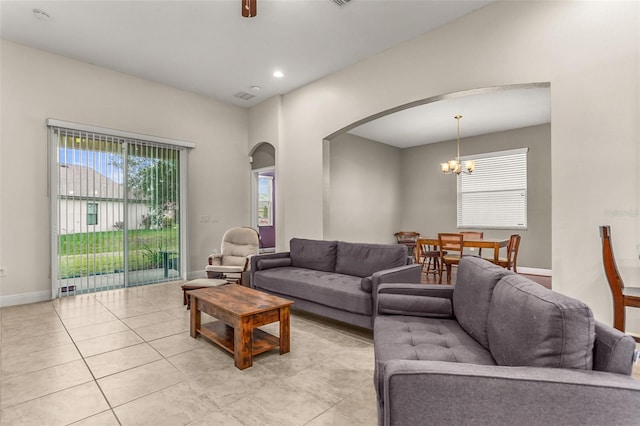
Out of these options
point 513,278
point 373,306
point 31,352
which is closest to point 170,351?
point 31,352

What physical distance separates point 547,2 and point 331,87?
9.39 ft

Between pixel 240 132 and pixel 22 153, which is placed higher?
pixel 240 132

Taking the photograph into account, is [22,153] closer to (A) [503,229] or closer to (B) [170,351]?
(B) [170,351]

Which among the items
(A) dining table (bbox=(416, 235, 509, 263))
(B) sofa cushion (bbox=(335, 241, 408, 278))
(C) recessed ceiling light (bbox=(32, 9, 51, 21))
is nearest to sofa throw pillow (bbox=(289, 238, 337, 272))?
(B) sofa cushion (bbox=(335, 241, 408, 278))

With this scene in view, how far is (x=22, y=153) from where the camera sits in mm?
4172

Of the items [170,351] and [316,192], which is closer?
[170,351]

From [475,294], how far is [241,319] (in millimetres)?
1665

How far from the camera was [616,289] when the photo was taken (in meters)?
2.47

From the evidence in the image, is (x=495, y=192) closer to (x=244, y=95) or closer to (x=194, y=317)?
(x=244, y=95)

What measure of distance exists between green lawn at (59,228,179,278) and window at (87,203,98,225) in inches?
7.2

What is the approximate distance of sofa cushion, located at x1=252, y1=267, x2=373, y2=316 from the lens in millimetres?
2925

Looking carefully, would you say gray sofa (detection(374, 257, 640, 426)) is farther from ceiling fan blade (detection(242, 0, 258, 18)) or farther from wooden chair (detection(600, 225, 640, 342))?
ceiling fan blade (detection(242, 0, 258, 18))

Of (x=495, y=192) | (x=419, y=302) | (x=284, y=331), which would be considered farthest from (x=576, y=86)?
(x=495, y=192)

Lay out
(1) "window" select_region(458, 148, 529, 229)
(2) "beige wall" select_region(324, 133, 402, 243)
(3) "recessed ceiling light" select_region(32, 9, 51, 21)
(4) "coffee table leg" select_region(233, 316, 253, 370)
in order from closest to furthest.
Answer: (4) "coffee table leg" select_region(233, 316, 253, 370), (3) "recessed ceiling light" select_region(32, 9, 51, 21), (1) "window" select_region(458, 148, 529, 229), (2) "beige wall" select_region(324, 133, 402, 243)
